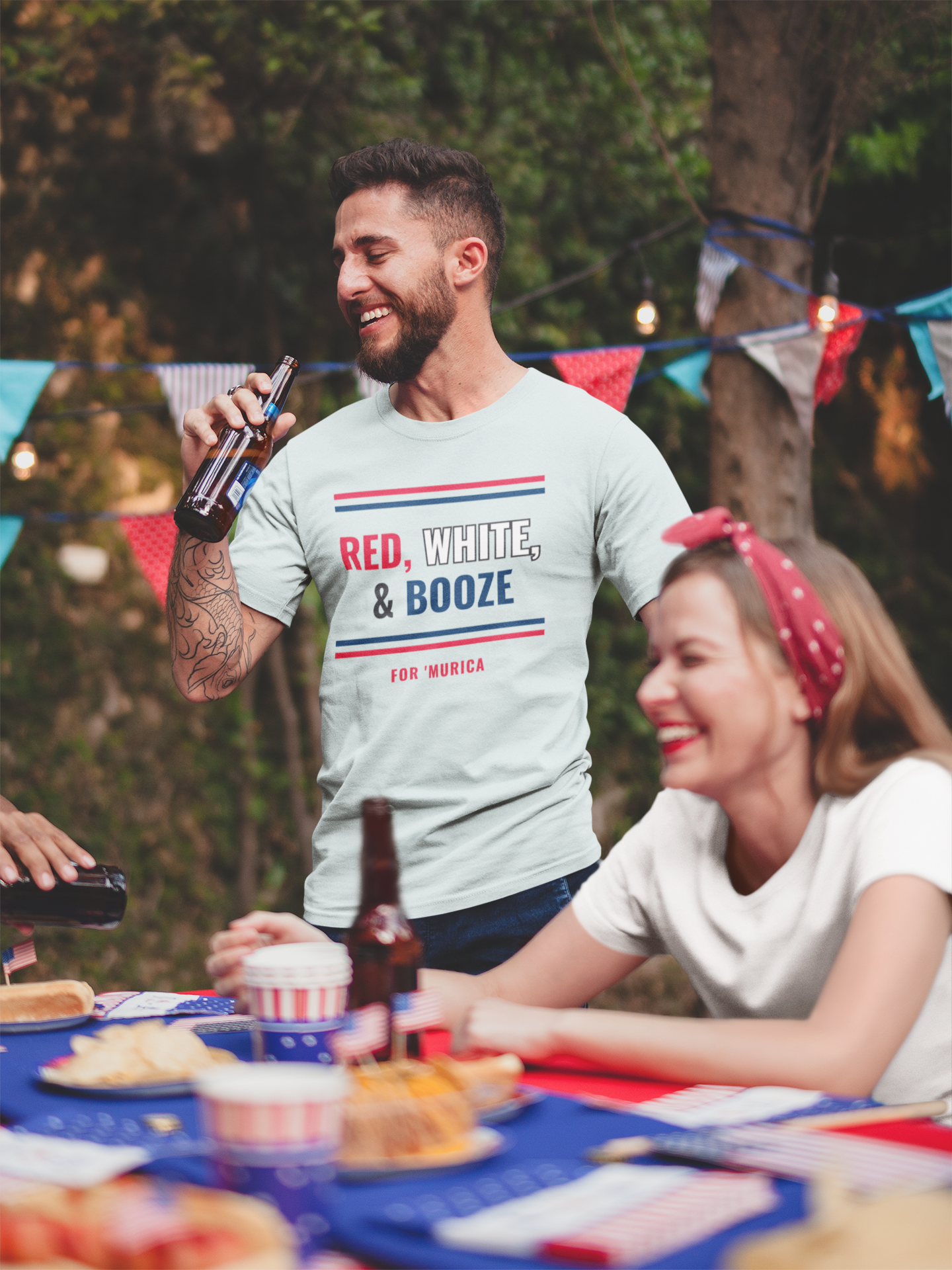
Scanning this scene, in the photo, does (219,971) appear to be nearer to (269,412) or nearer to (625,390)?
(269,412)

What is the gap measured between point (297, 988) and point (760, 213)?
130 inches

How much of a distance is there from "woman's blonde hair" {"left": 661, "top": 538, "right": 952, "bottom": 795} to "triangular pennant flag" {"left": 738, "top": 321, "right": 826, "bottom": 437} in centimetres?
248

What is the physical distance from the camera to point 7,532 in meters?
3.71

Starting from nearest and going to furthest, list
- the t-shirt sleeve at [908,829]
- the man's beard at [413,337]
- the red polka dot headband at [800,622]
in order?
the t-shirt sleeve at [908,829] < the red polka dot headband at [800,622] < the man's beard at [413,337]

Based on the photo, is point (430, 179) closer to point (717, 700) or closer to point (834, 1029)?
point (717, 700)

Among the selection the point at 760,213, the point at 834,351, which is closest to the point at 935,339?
the point at 834,351

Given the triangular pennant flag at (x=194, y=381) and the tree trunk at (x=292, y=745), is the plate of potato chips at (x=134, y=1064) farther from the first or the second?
the tree trunk at (x=292, y=745)

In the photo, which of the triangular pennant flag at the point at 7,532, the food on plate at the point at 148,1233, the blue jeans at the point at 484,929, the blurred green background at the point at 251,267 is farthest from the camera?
the blurred green background at the point at 251,267

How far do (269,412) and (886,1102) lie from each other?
1.22 m

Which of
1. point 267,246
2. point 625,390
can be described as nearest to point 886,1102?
point 625,390

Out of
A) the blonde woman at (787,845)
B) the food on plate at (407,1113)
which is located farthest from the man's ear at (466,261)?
the food on plate at (407,1113)

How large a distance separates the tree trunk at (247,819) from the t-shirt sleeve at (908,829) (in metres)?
3.60

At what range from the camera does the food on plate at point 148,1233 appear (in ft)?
2.40

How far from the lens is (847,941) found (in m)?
1.30
